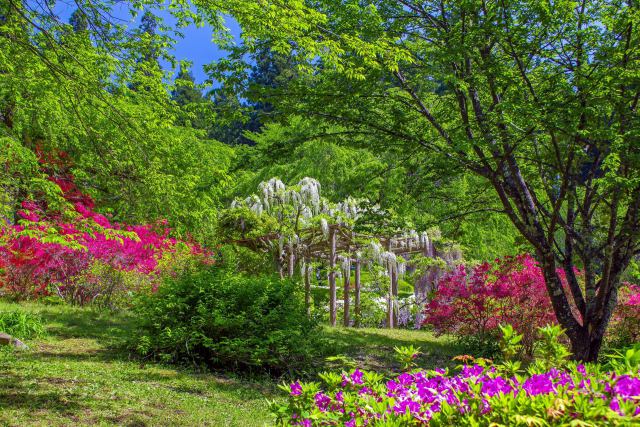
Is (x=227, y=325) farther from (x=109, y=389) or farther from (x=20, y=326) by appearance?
(x=20, y=326)

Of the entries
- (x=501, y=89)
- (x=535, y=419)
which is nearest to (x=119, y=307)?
(x=501, y=89)

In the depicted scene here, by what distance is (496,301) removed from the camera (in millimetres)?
9609

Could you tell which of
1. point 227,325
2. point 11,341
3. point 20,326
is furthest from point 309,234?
point 11,341

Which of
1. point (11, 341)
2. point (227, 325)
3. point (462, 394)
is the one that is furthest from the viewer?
point (11, 341)

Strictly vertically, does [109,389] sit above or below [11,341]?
below

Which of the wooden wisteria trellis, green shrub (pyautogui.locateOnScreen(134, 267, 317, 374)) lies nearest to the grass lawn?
green shrub (pyautogui.locateOnScreen(134, 267, 317, 374))

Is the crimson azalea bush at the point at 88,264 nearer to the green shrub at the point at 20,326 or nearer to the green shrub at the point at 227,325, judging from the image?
the green shrub at the point at 20,326

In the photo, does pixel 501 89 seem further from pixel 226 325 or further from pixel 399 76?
pixel 226 325

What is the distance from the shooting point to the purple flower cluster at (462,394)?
164 centimetres

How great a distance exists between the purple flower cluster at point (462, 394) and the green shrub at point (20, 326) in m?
6.70

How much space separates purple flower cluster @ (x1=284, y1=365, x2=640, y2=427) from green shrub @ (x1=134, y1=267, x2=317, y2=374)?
4402 millimetres

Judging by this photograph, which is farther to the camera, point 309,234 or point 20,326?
point 309,234

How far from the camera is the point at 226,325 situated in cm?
671

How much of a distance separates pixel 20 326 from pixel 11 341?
811 millimetres
